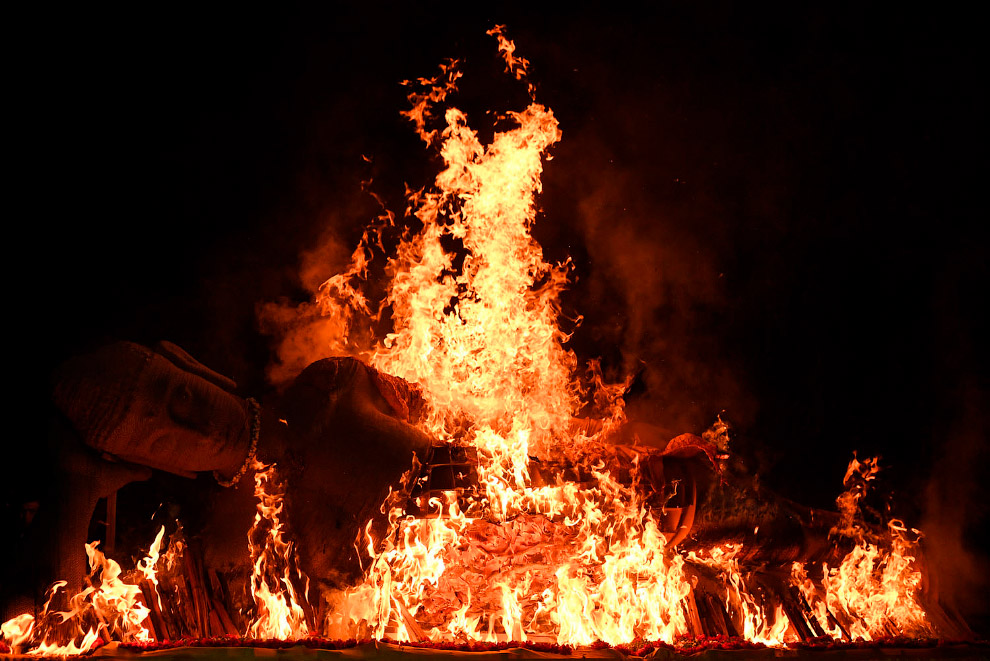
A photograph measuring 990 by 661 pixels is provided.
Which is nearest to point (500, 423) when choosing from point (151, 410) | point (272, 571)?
point (272, 571)

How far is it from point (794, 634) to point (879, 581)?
1.75m

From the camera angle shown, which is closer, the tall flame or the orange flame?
the orange flame

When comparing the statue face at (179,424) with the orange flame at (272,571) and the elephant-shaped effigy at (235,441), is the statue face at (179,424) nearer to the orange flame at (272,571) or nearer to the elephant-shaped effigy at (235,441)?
the elephant-shaped effigy at (235,441)

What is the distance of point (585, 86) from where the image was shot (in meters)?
8.98

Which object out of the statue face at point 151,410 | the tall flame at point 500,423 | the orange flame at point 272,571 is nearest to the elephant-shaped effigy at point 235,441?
the statue face at point 151,410

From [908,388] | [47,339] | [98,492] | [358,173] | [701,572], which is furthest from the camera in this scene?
[908,388]

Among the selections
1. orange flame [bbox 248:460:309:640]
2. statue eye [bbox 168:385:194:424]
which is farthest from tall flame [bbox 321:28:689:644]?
statue eye [bbox 168:385:194:424]

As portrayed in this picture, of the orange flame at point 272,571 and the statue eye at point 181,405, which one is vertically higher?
the statue eye at point 181,405

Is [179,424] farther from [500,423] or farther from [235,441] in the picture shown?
[500,423]

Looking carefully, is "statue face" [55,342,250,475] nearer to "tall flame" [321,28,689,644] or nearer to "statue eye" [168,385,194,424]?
"statue eye" [168,385,194,424]

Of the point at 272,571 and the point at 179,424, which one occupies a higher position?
the point at 179,424

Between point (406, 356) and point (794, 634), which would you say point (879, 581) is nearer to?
point (794, 634)

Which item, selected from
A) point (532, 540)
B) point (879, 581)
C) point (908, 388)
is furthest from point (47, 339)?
point (908, 388)

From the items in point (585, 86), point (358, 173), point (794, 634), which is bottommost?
point (794, 634)
